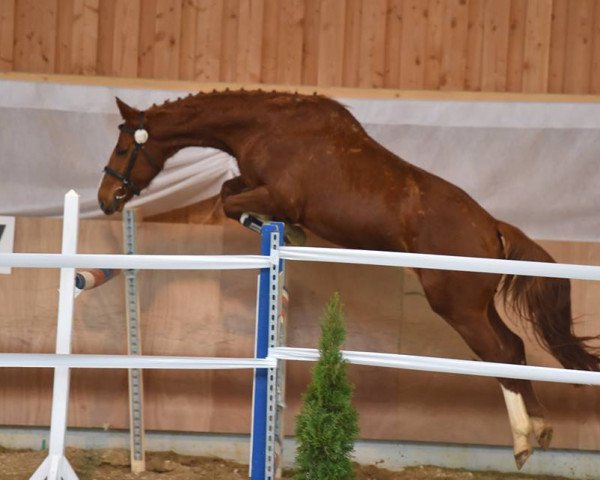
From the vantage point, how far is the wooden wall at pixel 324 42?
5.50 m

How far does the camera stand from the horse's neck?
500 centimetres

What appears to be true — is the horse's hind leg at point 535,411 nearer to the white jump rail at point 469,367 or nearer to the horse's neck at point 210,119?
the white jump rail at point 469,367

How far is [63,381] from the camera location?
4070 millimetres

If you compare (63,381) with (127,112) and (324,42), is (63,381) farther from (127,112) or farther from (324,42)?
(324,42)

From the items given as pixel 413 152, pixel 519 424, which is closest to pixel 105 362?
pixel 519 424

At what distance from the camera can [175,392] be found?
5.29 meters

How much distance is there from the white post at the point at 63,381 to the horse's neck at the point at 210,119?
3.14 feet

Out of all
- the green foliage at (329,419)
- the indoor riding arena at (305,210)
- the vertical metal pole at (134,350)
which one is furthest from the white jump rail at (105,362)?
the vertical metal pole at (134,350)

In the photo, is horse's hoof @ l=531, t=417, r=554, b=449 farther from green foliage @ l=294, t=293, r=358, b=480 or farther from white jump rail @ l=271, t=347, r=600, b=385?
green foliage @ l=294, t=293, r=358, b=480

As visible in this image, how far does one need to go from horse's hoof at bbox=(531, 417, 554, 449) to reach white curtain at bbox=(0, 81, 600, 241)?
107cm

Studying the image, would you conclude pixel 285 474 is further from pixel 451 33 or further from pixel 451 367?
pixel 451 33

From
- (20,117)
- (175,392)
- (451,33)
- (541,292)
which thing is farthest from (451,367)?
(20,117)

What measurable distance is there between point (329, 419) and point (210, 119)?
178 cm

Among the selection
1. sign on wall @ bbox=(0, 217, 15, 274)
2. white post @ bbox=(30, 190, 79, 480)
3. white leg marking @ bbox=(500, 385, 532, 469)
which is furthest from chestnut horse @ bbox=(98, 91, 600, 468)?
white post @ bbox=(30, 190, 79, 480)
